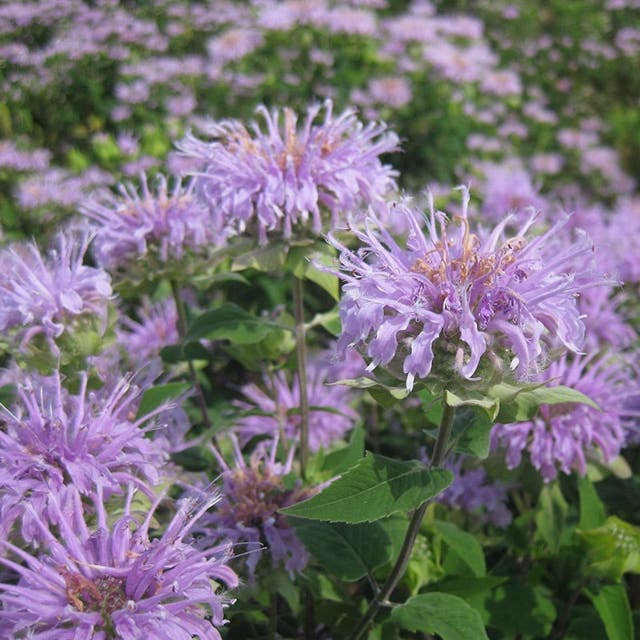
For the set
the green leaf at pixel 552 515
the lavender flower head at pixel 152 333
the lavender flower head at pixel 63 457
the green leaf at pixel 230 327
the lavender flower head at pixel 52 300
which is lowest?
the lavender flower head at pixel 152 333

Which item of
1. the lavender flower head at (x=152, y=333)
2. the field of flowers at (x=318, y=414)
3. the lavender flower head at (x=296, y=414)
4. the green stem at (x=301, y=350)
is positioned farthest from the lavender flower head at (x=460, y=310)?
the lavender flower head at (x=152, y=333)

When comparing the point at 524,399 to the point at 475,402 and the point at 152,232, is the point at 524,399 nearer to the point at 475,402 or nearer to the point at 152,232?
the point at 475,402

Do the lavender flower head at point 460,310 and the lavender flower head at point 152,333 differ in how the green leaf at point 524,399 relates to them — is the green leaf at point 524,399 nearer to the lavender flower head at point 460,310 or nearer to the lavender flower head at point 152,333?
the lavender flower head at point 460,310

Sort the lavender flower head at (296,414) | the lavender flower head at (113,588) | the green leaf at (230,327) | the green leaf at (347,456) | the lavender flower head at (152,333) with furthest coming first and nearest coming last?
the lavender flower head at (152,333) < the lavender flower head at (296,414) < the green leaf at (230,327) < the green leaf at (347,456) < the lavender flower head at (113,588)

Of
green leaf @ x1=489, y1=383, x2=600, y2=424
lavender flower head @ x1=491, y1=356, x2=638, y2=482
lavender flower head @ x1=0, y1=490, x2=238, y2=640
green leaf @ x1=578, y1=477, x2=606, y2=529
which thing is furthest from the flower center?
green leaf @ x1=578, y1=477, x2=606, y2=529

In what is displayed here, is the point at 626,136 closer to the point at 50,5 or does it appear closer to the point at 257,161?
the point at 50,5

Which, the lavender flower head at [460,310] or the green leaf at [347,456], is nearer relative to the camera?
the lavender flower head at [460,310]

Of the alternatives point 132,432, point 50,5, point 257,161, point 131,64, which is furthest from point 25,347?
point 50,5
